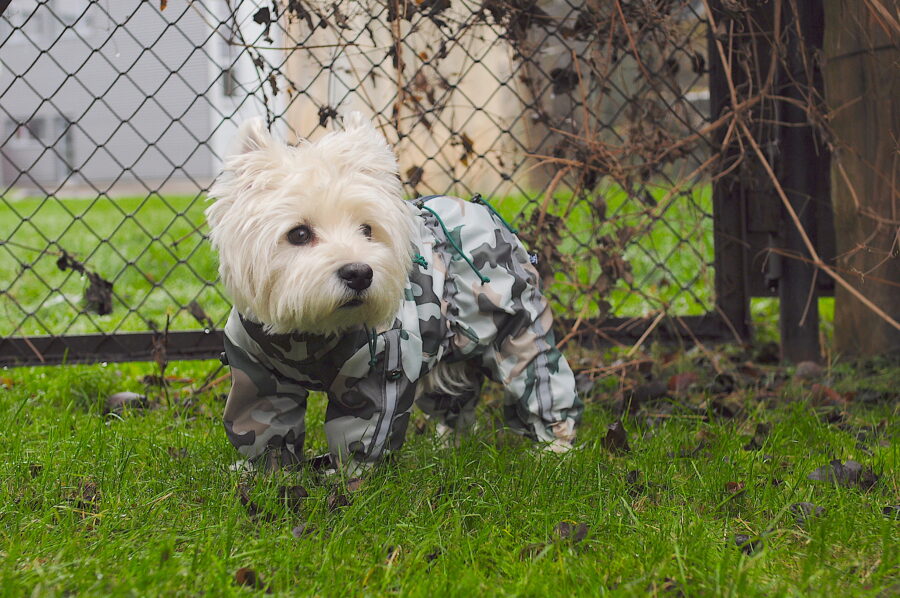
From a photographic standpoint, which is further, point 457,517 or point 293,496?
point 293,496

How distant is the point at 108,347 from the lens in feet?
11.5

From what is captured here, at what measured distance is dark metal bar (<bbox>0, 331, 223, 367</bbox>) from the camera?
11.4ft

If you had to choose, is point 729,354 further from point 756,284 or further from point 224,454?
point 224,454

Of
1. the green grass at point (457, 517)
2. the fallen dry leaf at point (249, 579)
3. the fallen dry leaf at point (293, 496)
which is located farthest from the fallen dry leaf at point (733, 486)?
the fallen dry leaf at point (249, 579)

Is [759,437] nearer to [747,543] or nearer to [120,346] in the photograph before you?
[747,543]

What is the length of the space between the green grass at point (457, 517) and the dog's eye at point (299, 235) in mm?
587

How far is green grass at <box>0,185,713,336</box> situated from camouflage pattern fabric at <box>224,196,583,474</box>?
1.83 ft

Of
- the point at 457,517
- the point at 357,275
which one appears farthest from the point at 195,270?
the point at 457,517

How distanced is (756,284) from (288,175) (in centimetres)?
226

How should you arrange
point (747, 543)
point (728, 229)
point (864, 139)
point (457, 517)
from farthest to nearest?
point (728, 229) < point (864, 139) < point (457, 517) < point (747, 543)

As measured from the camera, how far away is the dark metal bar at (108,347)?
3.47 m

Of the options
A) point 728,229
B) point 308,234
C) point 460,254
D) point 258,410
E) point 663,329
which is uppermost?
point 308,234

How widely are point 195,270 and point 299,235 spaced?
3.79 m

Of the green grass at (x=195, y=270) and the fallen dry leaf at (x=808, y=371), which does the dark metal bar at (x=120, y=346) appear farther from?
the fallen dry leaf at (x=808, y=371)
